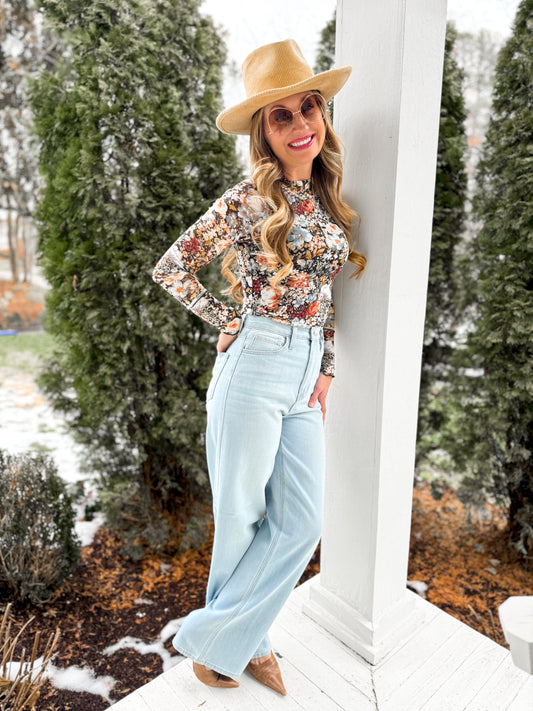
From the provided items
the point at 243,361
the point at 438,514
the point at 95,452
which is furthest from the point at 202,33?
the point at 438,514

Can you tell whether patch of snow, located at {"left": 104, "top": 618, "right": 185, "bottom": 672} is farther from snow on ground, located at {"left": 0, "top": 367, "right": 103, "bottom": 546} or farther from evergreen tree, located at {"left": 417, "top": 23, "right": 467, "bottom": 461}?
evergreen tree, located at {"left": 417, "top": 23, "right": 467, "bottom": 461}

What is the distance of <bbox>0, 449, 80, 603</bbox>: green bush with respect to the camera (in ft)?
8.72

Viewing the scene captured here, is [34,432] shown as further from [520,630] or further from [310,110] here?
[520,630]

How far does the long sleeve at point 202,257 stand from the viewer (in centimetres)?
155

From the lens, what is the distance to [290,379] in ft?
5.32

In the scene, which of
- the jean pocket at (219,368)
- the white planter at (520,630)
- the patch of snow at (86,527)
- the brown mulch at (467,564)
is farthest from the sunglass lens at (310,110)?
the patch of snow at (86,527)

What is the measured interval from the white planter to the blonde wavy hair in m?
1.03

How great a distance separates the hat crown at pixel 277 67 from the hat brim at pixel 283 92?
4 centimetres

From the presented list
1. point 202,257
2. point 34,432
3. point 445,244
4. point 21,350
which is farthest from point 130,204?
point 21,350

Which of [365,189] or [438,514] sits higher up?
[365,189]

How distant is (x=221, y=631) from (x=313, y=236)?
1.34 meters

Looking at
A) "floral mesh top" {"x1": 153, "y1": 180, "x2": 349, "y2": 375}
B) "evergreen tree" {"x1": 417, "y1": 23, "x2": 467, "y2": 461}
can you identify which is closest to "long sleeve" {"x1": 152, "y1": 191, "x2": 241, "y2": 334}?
"floral mesh top" {"x1": 153, "y1": 180, "x2": 349, "y2": 375}

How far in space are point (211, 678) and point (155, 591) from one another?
1.32 meters

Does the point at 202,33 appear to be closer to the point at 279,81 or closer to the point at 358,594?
the point at 279,81
